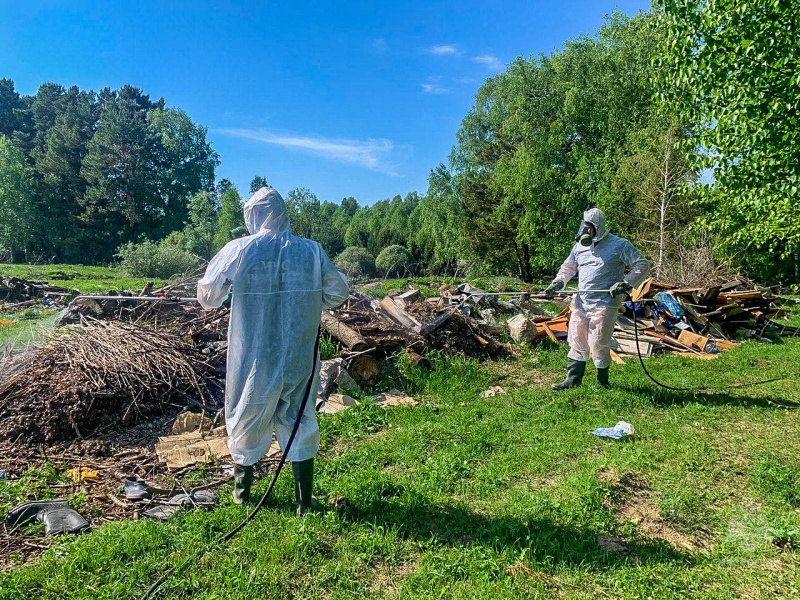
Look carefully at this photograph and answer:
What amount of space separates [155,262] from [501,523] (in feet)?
77.4

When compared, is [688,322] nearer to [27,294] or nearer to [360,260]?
[27,294]

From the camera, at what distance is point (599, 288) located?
6047mm

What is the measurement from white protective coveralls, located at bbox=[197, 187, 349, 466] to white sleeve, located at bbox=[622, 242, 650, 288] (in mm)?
4389

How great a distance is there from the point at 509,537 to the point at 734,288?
11925 millimetres

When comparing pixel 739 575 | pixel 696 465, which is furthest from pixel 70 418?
pixel 696 465

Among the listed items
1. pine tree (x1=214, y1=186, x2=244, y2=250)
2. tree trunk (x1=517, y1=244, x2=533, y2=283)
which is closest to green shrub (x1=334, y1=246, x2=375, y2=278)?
pine tree (x1=214, y1=186, x2=244, y2=250)

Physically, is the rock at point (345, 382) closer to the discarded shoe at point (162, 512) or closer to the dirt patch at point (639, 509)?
the discarded shoe at point (162, 512)

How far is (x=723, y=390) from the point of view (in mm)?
6223

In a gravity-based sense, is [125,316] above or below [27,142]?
below

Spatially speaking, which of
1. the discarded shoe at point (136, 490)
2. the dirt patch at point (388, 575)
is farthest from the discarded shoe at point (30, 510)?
the dirt patch at point (388, 575)

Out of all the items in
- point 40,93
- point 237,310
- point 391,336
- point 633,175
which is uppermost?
point 40,93

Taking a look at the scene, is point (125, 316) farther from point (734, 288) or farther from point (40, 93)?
point (40, 93)

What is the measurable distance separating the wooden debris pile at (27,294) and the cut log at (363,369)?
31.8ft

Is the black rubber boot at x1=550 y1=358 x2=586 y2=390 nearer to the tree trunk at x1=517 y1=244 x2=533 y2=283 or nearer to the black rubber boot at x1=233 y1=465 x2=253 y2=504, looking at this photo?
the black rubber boot at x1=233 y1=465 x2=253 y2=504
